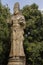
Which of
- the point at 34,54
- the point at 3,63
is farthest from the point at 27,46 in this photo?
the point at 3,63

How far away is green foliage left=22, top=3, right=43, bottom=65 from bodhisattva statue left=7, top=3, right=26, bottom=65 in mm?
1613

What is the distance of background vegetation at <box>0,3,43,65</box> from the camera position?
63.5ft

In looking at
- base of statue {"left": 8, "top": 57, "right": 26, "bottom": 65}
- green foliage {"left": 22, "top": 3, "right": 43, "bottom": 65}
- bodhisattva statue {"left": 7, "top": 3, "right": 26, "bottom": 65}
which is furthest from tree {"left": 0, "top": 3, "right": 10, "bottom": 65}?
base of statue {"left": 8, "top": 57, "right": 26, "bottom": 65}

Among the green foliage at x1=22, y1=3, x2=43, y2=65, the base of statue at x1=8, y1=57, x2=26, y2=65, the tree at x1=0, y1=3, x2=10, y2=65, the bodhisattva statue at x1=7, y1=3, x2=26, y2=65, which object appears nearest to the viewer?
the base of statue at x1=8, y1=57, x2=26, y2=65

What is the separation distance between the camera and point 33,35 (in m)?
20.6

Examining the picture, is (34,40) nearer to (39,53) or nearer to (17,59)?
(39,53)

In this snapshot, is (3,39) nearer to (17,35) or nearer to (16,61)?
(17,35)

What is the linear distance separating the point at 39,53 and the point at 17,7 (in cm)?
356

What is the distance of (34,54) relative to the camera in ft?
62.8

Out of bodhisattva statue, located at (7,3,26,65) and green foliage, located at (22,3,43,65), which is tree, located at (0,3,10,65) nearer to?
green foliage, located at (22,3,43,65)

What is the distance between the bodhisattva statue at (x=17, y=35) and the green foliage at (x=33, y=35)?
1.61 m

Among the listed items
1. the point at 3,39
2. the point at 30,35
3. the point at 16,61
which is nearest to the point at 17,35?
the point at 16,61

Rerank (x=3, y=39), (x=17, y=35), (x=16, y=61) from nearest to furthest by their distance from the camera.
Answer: (x=16, y=61) < (x=17, y=35) < (x=3, y=39)

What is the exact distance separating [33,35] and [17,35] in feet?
9.32
